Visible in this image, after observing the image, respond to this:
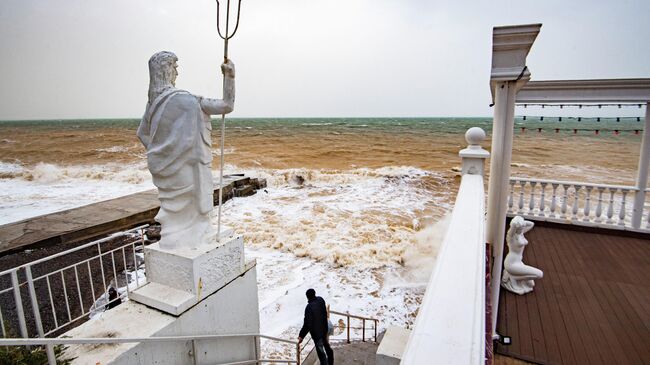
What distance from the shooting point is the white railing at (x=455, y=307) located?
92 centimetres

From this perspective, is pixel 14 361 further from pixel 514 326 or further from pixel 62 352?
pixel 514 326

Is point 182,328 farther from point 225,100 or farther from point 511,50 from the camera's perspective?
point 511,50

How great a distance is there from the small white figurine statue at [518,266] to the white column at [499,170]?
67 cm

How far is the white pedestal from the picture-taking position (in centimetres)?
225

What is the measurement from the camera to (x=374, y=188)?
620 inches

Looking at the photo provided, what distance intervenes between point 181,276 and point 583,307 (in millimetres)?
4118

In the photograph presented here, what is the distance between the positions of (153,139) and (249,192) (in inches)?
464

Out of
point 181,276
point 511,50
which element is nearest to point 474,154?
point 511,50

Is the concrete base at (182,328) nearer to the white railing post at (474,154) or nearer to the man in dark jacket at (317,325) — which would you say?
the man in dark jacket at (317,325)

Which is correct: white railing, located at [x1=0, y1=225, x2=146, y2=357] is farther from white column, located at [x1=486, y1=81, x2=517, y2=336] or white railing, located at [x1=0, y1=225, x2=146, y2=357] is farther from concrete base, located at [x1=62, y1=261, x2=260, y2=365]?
white column, located at [x1=486, y1=81, x2=517, y2=336]

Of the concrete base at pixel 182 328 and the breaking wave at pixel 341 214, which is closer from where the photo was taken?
the concrete base at pixel 182 328

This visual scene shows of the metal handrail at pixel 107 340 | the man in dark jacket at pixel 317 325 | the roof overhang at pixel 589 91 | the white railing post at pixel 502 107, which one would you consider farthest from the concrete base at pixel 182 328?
the roof overhang at pixel 589 91

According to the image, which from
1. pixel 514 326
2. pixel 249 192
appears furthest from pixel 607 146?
pixel 514 326

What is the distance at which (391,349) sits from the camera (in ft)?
10.4
